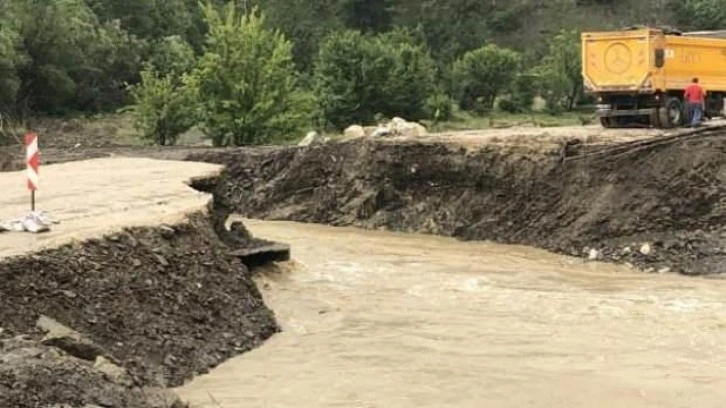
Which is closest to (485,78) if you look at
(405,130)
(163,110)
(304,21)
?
(304,21)

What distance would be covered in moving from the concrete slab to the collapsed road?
57 millimetres

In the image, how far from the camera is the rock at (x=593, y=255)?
850 inches

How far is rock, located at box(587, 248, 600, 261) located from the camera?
70.8ft

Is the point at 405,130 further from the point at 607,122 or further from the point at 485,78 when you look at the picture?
the point at 485,78

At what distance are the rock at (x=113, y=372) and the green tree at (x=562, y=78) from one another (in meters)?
49.1

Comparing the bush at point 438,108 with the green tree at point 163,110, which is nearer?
the green tree at point 163,110

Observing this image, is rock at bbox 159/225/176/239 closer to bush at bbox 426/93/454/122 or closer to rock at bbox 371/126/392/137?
rock at bbox 371/126/392/137

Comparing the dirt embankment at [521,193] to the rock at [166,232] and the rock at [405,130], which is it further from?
the rock at [166,232]

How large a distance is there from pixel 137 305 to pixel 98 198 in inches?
185

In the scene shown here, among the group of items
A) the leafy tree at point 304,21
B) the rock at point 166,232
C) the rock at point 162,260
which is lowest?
the rock at point 162,260

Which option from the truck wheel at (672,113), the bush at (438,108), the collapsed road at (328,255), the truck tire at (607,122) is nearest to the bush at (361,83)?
the bush at (438,108)

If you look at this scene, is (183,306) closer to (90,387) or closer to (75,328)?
(75,328)

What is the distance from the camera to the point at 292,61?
59719 mm

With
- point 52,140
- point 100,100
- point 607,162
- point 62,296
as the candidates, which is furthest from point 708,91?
point 100,100
